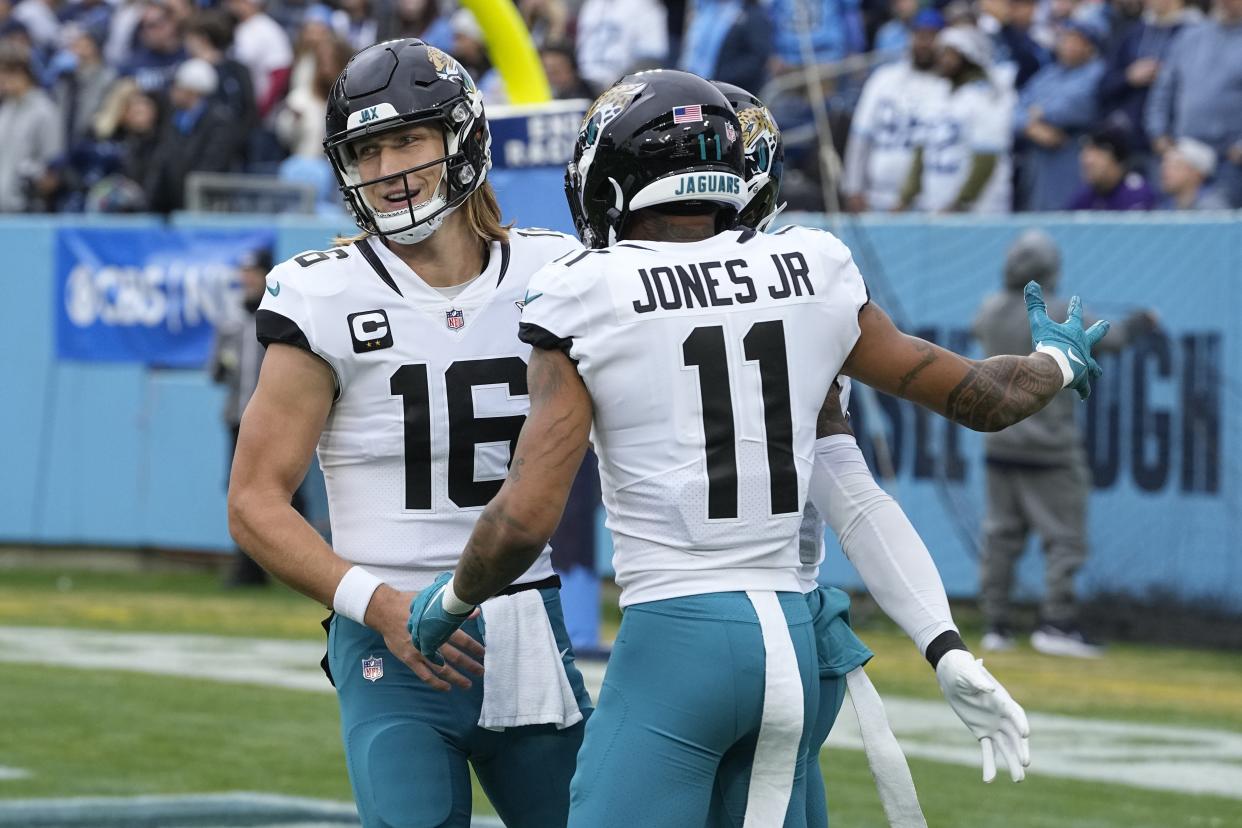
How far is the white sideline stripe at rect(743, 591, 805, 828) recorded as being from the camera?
3.46m

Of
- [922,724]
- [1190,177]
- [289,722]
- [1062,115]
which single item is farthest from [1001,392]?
[1062,115]

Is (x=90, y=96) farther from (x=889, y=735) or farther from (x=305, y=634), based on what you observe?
(x=889, y=735)

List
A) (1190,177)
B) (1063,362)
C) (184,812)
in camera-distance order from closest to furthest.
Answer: (1063,362) → (184,812) → (1190,177)

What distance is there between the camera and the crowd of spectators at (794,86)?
1193 cm

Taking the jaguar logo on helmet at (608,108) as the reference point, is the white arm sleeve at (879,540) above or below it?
below

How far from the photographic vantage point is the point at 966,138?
1241 cm

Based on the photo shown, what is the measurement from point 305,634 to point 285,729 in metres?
3.05

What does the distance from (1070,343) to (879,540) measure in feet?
1.62

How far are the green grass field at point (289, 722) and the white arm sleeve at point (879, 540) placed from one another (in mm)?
3006

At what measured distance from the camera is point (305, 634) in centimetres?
1148

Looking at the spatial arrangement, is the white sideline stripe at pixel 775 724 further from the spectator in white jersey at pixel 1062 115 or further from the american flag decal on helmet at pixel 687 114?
the spectator in white jersey at pixel 1062 115

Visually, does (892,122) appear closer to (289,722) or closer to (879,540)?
(289,722)

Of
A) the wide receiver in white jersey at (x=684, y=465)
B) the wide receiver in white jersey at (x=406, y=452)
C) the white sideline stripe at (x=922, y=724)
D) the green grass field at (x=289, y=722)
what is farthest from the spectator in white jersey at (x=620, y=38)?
the wide receiver in white jersey at (x=684, y=465)

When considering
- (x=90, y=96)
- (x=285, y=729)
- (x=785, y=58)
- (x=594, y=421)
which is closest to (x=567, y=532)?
(x=285, y=729)
